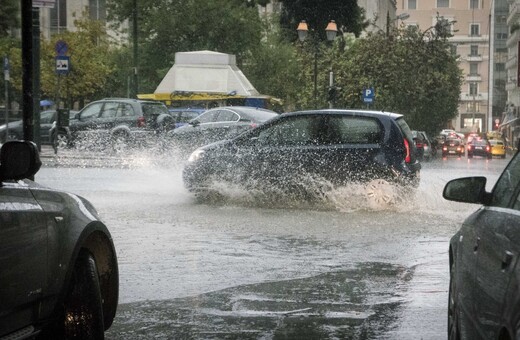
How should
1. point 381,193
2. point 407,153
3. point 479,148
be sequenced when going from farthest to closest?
point 479,148 < point 407,153 < point 381,193

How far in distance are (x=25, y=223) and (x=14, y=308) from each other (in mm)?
387

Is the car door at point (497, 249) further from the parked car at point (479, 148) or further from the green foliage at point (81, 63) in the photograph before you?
the parked car at point (479, 148)

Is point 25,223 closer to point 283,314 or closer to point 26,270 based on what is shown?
point 26,270

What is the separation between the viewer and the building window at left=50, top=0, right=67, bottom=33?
95.3 metres

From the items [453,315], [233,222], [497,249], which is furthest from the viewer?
[233,222]

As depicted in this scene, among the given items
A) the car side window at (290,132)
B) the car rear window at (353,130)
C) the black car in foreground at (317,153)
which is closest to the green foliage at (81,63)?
the black car in foreground at (317,153)

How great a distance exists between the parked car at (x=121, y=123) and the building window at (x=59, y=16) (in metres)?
58.3

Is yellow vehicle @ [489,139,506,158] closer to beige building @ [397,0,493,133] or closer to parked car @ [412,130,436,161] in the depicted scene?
parked car @ [412,130,436,161]

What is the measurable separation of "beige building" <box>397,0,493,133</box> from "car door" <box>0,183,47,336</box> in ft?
498

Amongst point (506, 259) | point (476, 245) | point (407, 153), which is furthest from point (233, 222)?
point (506, 259)

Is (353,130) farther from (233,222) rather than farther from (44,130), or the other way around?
(44,130)

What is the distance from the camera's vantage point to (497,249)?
4.88 metres

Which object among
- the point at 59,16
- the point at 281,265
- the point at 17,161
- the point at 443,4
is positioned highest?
the point at 443,4

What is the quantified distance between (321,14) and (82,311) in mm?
68421
